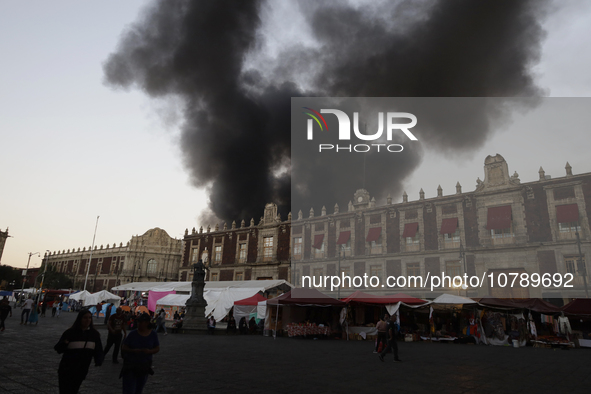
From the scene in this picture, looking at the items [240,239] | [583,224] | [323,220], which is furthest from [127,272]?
[583,224]

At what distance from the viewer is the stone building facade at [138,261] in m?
58.2

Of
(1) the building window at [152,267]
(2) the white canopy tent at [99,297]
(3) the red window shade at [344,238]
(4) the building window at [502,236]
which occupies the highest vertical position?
(3) the red window shade at [344,238]

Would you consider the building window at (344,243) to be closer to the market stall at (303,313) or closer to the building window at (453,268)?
the building window at (453,268)

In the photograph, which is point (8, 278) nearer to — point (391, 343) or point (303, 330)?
point (303, 330)

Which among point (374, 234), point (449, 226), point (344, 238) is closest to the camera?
point (449, 226)

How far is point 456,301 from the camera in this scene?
18.9m

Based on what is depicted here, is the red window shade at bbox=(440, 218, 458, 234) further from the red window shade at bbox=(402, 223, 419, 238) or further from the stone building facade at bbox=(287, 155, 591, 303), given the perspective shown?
the red window shade at bbox=(402, 223, 419, 238)

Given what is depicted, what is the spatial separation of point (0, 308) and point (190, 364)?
31.9ft

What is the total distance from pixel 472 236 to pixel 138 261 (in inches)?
1905

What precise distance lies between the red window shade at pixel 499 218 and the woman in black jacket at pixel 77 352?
1187 inches

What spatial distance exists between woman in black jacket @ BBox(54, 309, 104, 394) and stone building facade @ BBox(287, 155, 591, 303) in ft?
95.7

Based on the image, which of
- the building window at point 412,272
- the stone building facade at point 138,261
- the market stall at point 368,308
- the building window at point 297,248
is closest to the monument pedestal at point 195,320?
the market stall at point 368,308

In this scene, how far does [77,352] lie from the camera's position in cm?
444

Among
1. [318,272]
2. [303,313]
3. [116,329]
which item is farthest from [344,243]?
[116,329]
